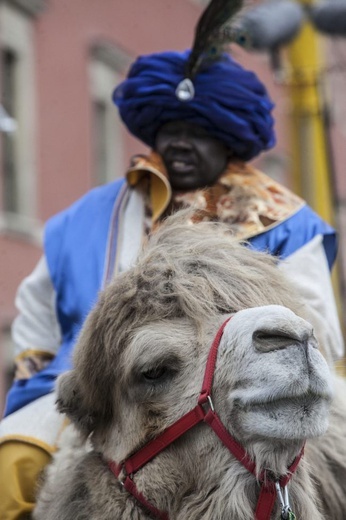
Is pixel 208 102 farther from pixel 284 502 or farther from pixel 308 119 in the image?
pixel 308 119

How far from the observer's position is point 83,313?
446 cm

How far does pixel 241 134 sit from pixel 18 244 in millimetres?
11904

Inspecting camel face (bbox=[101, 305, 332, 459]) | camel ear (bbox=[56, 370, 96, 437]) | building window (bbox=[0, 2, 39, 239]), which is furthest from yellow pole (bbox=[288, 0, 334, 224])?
building window (bbox=[0, 2, 39, 239])

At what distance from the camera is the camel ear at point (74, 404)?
3598mm

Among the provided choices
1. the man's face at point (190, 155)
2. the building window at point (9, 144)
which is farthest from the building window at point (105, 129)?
the man's face at point (190, 155)

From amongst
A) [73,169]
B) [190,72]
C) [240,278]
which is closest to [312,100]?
[190,72]

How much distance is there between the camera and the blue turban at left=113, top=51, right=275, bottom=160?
4730 millimetres

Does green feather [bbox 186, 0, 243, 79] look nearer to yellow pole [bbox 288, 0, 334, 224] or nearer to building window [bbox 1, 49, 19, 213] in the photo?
yellow pole [bbox 288, 0, 334, 224]

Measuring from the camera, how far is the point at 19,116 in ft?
56.5

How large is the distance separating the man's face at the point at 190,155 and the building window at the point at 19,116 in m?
12.0

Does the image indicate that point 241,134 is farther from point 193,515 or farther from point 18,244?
point 18,244

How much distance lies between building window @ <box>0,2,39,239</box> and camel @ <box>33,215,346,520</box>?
43.3 ft

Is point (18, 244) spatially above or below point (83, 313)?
below

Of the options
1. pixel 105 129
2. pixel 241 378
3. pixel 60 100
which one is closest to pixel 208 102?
pixel 241 378
